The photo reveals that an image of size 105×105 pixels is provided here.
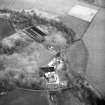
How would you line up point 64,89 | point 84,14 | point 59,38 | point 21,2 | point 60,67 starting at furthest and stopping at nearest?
point 21,2 < point 84,14 < point 59,38 < point 60,67 < point 64,89

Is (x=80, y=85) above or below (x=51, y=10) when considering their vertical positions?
below

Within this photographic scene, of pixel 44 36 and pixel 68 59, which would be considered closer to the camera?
pixel 68 59

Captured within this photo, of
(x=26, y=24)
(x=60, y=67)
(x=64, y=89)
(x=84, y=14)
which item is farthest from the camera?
(x=84, y=14)

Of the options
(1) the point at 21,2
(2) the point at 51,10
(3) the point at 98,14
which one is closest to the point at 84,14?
(3) the point at 98,14

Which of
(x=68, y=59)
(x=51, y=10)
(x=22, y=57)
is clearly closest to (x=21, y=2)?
(x=51, y=10)

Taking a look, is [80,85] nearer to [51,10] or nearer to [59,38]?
[59,38]

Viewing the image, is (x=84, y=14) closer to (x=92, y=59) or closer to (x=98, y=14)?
(x=98, y=14)

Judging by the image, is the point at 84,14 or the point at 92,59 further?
the point at 84,14

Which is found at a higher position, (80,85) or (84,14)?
(84,14)

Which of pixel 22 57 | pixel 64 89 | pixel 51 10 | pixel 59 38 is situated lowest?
pixel 64 89
